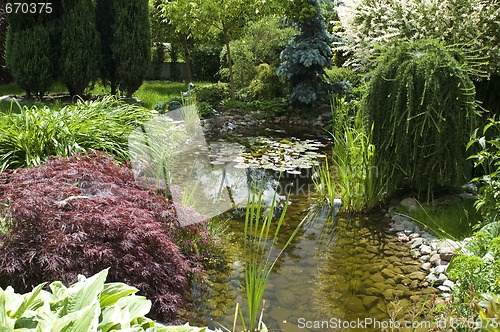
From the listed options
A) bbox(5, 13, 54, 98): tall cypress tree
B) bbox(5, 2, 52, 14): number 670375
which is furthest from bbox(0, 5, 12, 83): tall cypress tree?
bbox(5, 2, 52, 14): number 670375

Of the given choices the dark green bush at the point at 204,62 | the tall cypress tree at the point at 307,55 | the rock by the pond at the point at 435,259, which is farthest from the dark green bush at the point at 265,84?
the rock by the pond at the point at 435,259

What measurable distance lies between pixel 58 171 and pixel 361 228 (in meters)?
2.61

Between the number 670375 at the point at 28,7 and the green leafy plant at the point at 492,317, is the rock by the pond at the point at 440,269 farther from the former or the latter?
the number 670375 at the point at 28,7

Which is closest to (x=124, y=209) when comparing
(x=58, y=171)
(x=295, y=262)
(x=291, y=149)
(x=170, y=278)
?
(x=170, y=278)

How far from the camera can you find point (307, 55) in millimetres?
9023

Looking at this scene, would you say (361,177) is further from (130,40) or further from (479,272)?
(130,40)

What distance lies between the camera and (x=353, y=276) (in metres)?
3.65

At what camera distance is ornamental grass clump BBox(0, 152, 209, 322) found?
257 centimetres

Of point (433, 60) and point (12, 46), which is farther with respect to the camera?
point (12, 46)

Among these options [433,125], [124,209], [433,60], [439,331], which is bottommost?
[439,331]

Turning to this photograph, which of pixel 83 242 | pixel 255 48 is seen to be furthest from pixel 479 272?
pixel 255 48

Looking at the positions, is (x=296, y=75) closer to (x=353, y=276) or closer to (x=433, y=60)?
(x=433, y=60)

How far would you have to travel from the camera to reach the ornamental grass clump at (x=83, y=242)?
2568 mm

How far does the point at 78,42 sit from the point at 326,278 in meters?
6.98
